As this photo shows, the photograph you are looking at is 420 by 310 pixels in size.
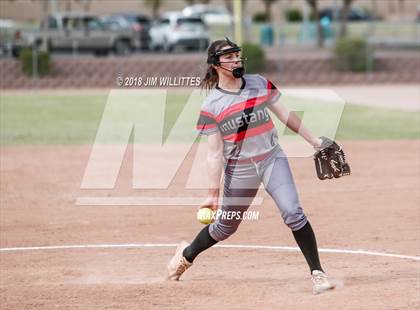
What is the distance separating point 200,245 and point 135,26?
147 ft

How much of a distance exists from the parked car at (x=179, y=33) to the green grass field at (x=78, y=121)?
57.1 feet

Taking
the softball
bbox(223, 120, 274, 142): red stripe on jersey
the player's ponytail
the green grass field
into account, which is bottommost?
the green grass field

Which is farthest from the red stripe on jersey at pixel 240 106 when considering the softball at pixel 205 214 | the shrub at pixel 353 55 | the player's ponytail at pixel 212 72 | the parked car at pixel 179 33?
the parked car at pixel 179 33

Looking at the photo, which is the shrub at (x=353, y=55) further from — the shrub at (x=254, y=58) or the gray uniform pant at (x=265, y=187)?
the gray uniform pant at (x=265, y=187)

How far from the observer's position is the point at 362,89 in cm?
3553

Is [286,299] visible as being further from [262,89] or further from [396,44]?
[396,44]

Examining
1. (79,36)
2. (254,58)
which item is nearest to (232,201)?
(254,58)

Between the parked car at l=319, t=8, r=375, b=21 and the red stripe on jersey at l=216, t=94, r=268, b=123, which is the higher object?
the red stripe on jersey at l=216, t=94, r=268, b=123

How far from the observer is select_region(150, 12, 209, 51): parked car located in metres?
49.1

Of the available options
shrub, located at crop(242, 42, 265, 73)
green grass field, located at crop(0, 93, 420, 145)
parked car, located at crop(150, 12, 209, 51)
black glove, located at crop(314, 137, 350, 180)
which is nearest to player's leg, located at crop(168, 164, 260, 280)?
black glove, located at crop(314, 137, 350, 180)

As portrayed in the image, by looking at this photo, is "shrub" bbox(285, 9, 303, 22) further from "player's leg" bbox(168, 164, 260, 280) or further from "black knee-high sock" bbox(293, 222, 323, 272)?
"black knee-high sock" bbox(293, 222, 323, 272)

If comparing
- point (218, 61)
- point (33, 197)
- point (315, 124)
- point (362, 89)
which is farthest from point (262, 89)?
point (362, 89)

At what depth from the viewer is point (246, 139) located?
8.76 m

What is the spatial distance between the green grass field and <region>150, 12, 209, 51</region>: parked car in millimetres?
17409
